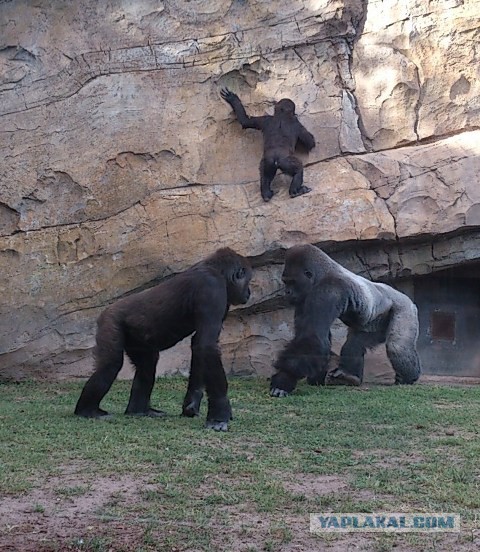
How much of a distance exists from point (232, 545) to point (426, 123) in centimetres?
789

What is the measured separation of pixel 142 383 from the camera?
6.85m

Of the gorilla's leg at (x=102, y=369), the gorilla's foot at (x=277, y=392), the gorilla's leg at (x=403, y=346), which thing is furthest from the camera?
the gorilla's leg at (x=403, y=346)

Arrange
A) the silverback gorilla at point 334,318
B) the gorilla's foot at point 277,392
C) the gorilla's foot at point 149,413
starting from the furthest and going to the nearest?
the silverback gorilla at point 334,318 < the gorilla's foot at point 277,392 < the gorilla's foot at point 149,413

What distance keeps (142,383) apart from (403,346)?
12.2 ft

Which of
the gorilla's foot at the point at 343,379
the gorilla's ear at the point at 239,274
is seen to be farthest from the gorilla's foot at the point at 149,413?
the gorilla's foot at the point at 343,379

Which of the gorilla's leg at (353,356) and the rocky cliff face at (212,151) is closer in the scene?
the gorilla's leg at (353,356)

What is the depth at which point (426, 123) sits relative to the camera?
35.4 feet

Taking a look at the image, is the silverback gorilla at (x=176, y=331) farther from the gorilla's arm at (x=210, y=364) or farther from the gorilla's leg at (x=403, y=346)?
the gorilla's leg at (x=403, y=346)

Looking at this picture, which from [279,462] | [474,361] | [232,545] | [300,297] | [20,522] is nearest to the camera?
[232,545]

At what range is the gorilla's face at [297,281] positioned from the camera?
8.93 meters

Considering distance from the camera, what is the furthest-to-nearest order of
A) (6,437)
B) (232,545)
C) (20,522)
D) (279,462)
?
(6,437) → (279,462) → (20,522) → (232,545)

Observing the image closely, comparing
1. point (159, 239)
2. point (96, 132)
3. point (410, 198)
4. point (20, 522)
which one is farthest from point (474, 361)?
point (20, 522)

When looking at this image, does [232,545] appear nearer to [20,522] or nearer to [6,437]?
[20,522]

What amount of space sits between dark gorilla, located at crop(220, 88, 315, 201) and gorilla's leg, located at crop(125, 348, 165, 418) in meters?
3.54
